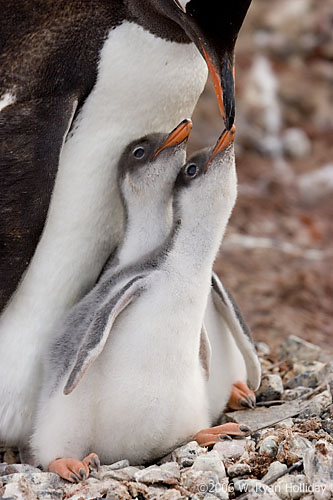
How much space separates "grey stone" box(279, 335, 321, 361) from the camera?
4.19 m

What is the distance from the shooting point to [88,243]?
329 cm

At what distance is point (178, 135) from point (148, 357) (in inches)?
31.5

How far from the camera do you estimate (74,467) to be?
9.49 feet

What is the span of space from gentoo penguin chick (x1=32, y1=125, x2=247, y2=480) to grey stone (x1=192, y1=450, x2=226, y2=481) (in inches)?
7.9

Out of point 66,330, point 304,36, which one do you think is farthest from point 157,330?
point 304,36

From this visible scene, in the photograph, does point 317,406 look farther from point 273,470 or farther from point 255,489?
point 255,489

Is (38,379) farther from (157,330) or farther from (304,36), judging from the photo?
(304,36)

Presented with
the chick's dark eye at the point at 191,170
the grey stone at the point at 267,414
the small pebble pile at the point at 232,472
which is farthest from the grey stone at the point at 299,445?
the chick's dark eye at the point at 191,170

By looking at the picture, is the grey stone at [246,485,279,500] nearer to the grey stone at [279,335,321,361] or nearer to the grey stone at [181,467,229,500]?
the grey stone at [181,467,229,500]

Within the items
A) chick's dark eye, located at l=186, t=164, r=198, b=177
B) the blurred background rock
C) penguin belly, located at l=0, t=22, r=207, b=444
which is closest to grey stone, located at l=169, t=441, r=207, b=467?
penguin belly, located at l=0, t=22, r=207, b=444

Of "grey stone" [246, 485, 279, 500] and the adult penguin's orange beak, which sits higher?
the adult penguin's orange beak

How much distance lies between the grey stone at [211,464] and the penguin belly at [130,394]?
22cm

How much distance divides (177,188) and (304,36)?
10622mm

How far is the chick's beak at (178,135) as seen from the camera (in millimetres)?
3090
